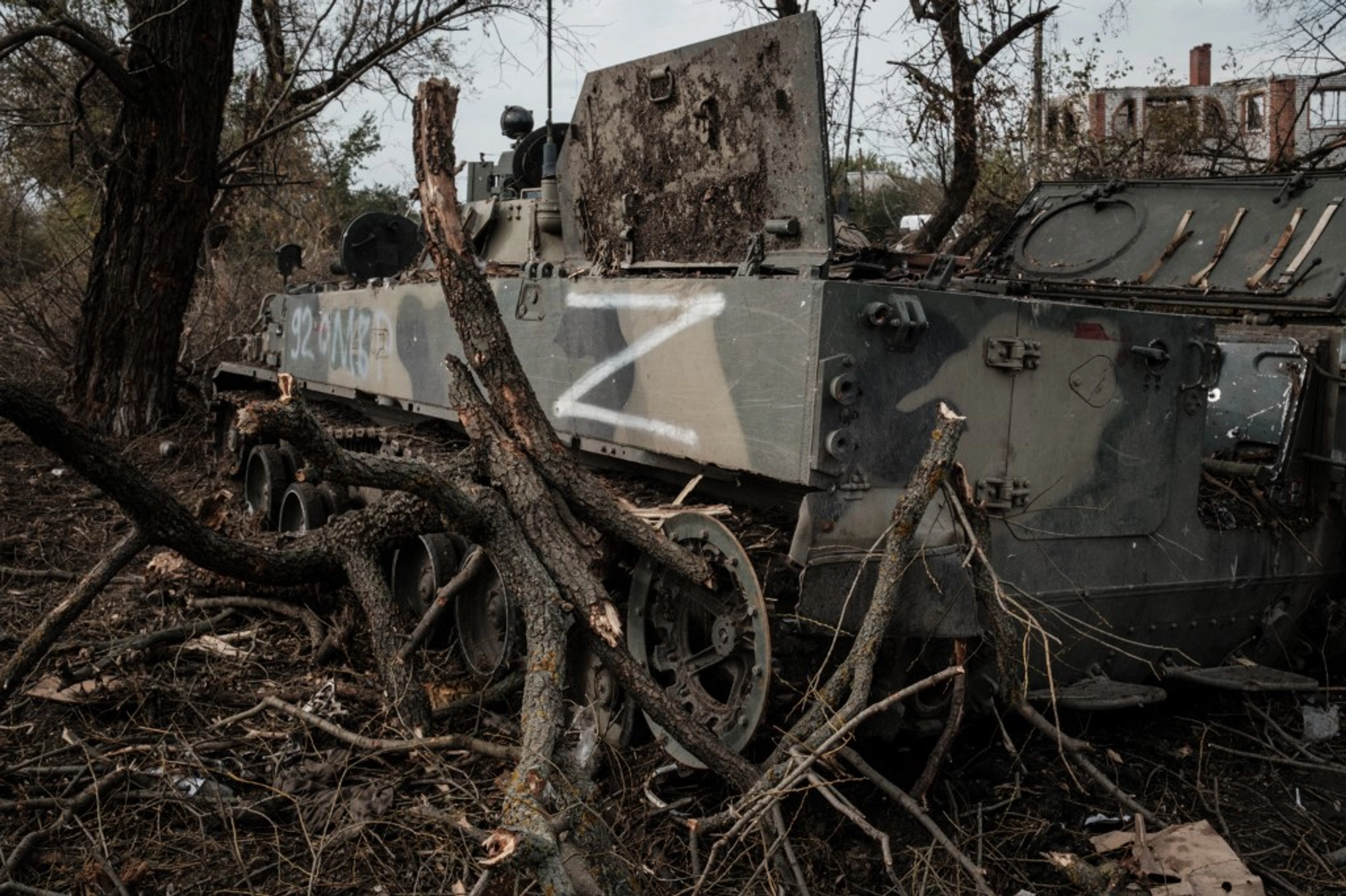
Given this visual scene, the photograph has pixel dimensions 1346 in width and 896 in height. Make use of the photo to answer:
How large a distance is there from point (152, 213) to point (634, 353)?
6.73 metres

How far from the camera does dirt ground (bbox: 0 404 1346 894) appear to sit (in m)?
4.05

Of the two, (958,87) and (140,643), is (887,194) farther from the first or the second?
(140,643)

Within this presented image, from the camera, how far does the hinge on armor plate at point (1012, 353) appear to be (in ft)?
14.9

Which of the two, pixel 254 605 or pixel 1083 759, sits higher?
pixel 254 605

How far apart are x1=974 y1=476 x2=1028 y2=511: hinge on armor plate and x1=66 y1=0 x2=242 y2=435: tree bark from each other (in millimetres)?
7851

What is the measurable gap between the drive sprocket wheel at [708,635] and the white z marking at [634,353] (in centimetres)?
49

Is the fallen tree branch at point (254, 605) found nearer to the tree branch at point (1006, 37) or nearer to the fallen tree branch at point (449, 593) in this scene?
the fallen tree branch at point (449, 593)

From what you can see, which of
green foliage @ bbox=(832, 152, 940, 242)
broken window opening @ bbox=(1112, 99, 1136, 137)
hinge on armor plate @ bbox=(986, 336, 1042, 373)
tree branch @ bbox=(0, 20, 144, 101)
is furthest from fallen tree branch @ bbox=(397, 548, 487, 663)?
broken window opening @ bbox=(1112, 99, 1136, 137)

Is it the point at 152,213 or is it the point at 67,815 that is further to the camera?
the point at 152,213

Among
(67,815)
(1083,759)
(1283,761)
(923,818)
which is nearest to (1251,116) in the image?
(1283,761)

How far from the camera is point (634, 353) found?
16.6ft

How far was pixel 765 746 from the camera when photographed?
4.52 metres

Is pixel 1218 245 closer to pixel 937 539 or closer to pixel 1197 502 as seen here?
pixel 1197 502

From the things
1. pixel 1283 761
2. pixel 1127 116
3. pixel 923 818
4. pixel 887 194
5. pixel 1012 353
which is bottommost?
pixel 1283 761
